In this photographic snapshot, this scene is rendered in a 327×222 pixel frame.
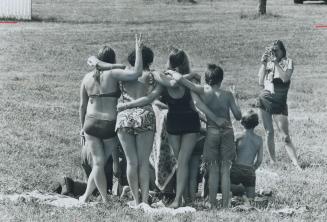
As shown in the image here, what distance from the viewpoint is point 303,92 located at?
19.5 metres

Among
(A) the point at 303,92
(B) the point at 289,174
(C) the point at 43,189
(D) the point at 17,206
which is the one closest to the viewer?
(D) the point at 17,206

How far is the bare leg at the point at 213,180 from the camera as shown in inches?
310

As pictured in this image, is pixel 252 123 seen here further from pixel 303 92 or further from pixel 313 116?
pixel 303 92

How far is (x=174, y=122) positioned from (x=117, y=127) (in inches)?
23.7

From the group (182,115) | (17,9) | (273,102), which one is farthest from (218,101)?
(17,9)

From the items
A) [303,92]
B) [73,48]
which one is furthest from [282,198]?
[73,48]

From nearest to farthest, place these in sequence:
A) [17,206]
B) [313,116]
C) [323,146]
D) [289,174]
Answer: [17,206]
[289,174]
[323,146]
[313,116]

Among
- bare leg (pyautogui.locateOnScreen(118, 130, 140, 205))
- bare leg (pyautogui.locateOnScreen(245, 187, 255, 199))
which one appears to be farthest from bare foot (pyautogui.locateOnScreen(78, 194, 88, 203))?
bare leg (pyautogui.locateOnScreen(245, 187, 255, 199))

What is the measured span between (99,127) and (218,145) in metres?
1.27

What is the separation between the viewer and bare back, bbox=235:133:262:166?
8195 mm

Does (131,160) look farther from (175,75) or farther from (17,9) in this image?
(17,9)

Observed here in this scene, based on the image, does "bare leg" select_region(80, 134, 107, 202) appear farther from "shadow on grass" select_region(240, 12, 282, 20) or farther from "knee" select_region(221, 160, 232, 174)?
"shadow on grass" select_region(240, 12, 282, 20)

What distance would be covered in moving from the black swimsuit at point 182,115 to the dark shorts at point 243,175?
2.41 ft

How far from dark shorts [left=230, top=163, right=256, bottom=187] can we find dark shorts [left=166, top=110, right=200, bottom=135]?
74 centimetres
